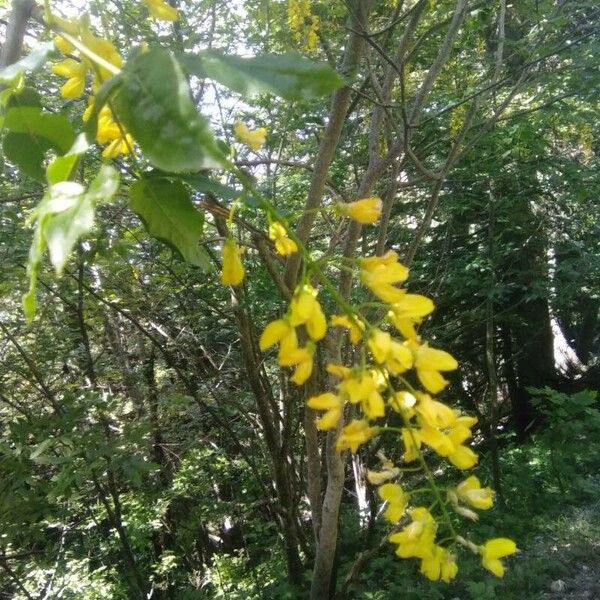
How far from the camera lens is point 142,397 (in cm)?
512

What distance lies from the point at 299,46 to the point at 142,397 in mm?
3044

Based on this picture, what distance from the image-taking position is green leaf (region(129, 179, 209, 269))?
0.51 meters

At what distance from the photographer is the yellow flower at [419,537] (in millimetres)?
607

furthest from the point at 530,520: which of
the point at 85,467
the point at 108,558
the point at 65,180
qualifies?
the point at 65,180

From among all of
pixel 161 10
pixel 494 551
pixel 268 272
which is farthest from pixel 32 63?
pixel 268 272

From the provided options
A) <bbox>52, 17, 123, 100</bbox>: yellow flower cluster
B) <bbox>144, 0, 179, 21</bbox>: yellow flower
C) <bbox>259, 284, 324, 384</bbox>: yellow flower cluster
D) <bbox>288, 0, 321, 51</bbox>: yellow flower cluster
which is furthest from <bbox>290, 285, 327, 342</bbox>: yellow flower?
<bbox>288, 0, 321, 51</bbox>: yellow flower cluster

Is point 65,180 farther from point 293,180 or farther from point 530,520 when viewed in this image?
point 530,520

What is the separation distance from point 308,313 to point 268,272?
2122 millimetres

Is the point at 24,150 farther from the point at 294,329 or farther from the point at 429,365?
the point at 429,365

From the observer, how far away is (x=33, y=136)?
542 millimetres

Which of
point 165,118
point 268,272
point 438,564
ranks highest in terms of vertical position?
point 268,272

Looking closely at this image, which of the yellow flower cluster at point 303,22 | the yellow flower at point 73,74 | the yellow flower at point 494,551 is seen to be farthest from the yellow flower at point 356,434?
the yellow flower cluster at point 303,22

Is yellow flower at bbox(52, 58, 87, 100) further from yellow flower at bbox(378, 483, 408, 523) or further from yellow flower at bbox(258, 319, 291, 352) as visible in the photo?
yellow flower at bbox(378, 483, 408, 523)

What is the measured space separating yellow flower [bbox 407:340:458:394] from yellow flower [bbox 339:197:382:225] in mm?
135
